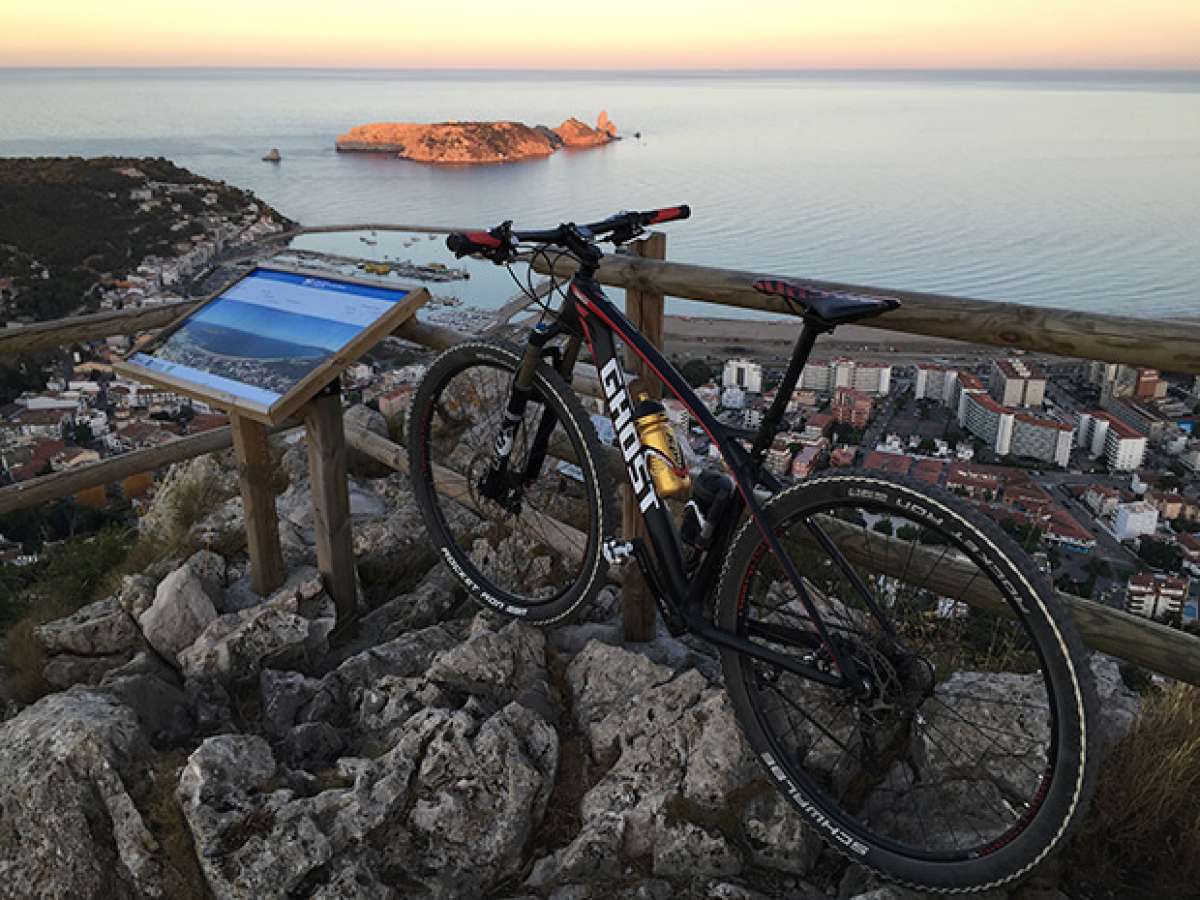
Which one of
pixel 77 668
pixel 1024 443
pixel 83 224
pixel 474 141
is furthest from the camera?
pixel 474 141

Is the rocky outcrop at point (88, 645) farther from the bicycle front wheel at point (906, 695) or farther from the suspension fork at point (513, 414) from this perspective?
the bicycle front wheel at point (906, 695)

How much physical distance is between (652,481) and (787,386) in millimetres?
602

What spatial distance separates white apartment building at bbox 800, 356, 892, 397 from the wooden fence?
413cm

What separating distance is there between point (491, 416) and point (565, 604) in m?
0.82

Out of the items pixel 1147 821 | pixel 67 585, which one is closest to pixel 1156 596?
pixel 1147 821

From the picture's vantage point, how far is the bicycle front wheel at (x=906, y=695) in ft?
5.52

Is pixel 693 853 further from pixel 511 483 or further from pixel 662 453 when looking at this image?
pixel 511 483

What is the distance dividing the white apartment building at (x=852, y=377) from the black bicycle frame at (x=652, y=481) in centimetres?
439

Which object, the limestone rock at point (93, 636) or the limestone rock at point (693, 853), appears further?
the limestone rock at point (93, 636)

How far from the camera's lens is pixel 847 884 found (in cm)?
212

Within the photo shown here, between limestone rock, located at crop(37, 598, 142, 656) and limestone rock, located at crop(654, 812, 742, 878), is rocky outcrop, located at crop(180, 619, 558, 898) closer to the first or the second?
limestone rock, located at crop(654, 812, 742, 878)

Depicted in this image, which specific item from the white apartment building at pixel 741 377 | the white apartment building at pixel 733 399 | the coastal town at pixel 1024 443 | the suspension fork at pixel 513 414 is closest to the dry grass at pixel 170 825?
the suspension fork at pixel 513 414

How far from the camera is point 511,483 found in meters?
3.12

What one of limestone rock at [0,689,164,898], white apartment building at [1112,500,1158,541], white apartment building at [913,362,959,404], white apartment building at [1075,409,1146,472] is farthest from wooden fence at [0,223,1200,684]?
white apartment building at [913,362,959,404]
